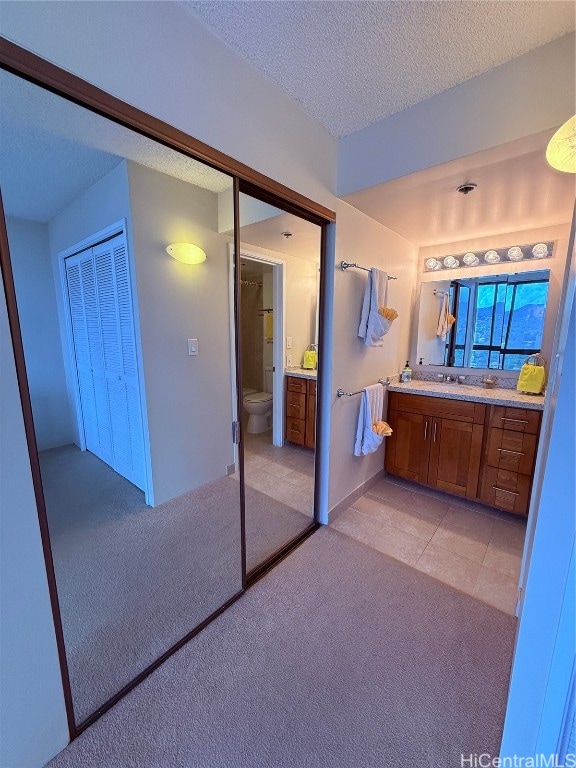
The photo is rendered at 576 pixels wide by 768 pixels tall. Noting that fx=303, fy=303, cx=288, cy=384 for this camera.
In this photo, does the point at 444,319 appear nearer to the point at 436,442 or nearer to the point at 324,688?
the point at 436,442

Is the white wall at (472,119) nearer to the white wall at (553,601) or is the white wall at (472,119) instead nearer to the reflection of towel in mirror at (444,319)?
the white wall at (553,601)

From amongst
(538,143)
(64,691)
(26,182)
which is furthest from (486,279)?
(64,691)

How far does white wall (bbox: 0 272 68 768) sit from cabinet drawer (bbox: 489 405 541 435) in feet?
8.87

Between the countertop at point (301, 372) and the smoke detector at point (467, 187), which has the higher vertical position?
the smoke detector at point (467, 187)

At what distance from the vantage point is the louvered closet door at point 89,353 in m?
1.63

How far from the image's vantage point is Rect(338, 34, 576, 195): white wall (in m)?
1.25

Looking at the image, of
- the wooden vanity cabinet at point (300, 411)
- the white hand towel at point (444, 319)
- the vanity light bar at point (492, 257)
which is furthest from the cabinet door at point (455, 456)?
the vanity light bar at point (492, 257)

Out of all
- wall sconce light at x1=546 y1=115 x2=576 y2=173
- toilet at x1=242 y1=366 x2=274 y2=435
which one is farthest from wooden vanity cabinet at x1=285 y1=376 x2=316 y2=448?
wall sconce light at x1=546 y1=115 x2=576 y2=173

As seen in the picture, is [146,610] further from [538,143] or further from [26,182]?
[538,143]

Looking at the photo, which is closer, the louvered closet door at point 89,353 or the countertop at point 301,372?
the louvered closet door at point 89,353

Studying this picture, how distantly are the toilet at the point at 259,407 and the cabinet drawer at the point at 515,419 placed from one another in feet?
7.45

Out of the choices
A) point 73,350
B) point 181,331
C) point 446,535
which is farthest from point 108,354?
point 446,535

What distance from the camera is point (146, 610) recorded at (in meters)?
1.56

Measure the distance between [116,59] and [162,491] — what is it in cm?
221
